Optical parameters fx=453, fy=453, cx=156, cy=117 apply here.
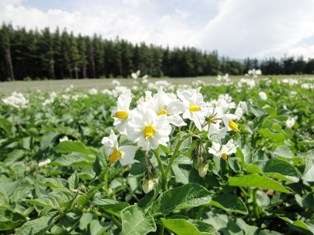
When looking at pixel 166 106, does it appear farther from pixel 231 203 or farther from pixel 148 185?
pixel 231 203

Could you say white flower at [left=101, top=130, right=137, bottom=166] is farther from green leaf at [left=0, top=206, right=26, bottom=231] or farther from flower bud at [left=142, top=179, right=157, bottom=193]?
green leaf at [left=0, top=206, right=26, bottom=231]

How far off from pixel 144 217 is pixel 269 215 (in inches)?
35.5

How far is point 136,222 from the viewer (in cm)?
124

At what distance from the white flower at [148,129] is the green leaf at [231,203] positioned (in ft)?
1.31

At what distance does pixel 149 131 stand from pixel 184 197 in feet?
0.74

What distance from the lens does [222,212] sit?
190 centimetres

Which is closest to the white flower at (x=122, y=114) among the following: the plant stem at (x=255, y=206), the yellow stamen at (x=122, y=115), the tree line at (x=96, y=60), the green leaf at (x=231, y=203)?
the yellow stamen at (x=122, y=115)

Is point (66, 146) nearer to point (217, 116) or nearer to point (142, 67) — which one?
point (217, 116)

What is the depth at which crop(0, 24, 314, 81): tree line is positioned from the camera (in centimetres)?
7744

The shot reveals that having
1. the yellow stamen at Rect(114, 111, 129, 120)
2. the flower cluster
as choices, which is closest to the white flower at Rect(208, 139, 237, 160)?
the flower cluster

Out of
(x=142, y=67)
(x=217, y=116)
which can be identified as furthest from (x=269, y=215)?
(x=142, y=67)

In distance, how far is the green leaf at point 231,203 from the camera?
5.38 feet

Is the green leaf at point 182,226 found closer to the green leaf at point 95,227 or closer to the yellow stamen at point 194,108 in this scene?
the green leaf at point 95,227

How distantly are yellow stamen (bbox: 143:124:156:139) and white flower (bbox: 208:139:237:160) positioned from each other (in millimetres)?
340
